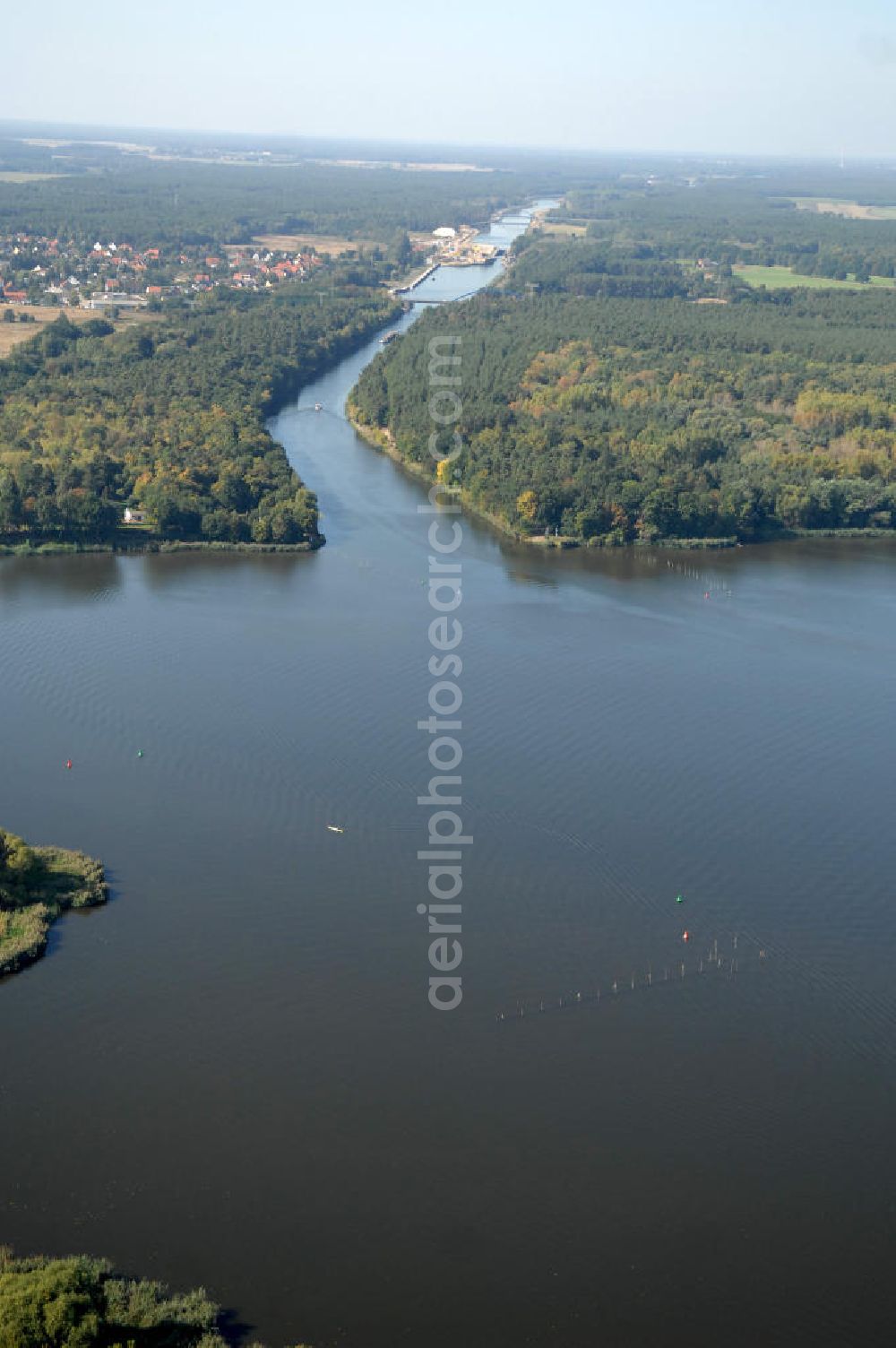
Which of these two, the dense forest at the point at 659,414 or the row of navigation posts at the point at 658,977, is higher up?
the dense forest at the point at 659,414

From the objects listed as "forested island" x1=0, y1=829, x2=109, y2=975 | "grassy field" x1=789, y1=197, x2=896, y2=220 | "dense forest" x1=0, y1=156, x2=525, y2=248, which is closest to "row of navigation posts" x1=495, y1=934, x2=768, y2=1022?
"forested island" x1=0, y1=829, x2=109, y2=975

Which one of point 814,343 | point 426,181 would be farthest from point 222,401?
point 426,181

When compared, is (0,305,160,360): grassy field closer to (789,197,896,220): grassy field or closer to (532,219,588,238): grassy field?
(532,219,588,238): grassy field

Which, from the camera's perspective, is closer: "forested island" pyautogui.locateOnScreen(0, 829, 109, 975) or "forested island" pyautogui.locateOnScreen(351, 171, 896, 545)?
"forested island" pyautogui.locateOnScreen(0, 829, 109, 975)

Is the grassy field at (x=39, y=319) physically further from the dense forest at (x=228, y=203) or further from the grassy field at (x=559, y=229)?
the grassy field at (x=559, y=229)

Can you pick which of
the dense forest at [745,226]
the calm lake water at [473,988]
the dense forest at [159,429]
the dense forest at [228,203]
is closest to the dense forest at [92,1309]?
the calm lake water at [473,988]

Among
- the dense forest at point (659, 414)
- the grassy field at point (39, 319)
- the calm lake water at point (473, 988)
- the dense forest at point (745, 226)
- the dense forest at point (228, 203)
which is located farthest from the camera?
the dense forest at point (228, 203)

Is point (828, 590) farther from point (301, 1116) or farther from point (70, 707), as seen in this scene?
point (301, 1116)
